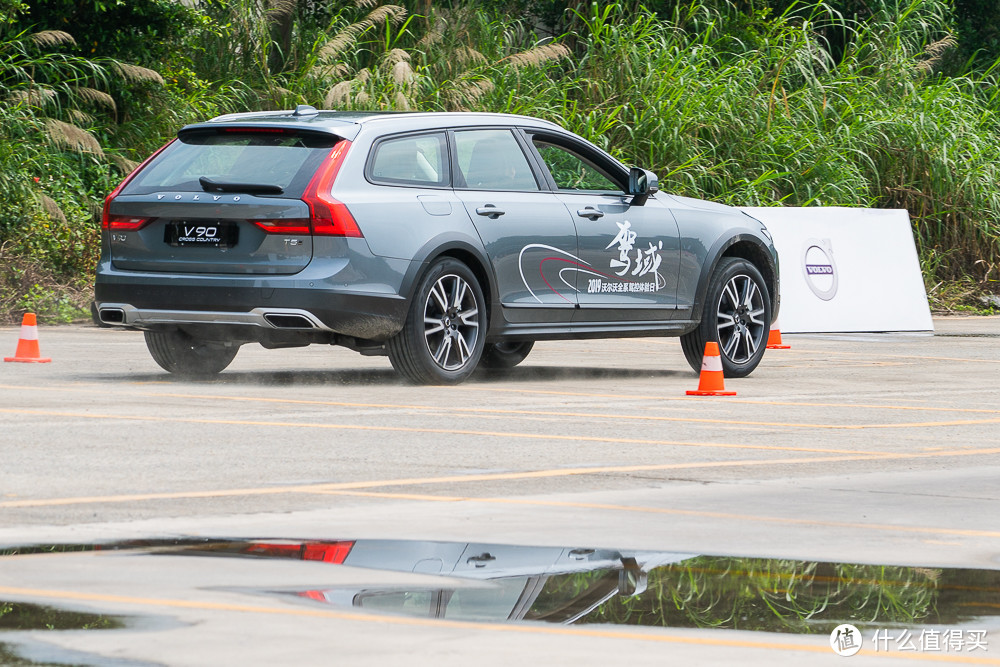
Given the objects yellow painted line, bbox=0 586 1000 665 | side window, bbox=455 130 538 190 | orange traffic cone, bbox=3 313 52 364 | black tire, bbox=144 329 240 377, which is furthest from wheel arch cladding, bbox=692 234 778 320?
yellow painted line, bbox=0 586 1000 665

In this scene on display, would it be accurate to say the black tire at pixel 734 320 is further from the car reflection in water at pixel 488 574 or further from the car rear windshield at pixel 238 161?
the car reflection in water at pixel 488 574

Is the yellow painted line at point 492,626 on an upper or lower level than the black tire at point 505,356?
upper

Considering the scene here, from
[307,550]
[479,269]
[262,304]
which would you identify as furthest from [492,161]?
[307,550]

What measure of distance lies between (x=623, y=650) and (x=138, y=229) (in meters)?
7.59

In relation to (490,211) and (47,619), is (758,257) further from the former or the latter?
(47,619)

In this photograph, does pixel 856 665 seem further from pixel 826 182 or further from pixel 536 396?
pixel 826 182

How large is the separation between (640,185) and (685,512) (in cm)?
628

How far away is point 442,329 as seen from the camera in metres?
11.5

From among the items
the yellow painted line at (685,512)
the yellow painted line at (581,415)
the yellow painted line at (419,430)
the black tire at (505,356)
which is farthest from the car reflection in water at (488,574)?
the black tire at (505,356)

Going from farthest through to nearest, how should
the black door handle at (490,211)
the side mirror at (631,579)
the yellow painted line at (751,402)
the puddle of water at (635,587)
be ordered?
the black door handle at (490,211)
the yellow painted line at (751,402)
the side mirror at (631,579)
the puddle of water at (635,587)

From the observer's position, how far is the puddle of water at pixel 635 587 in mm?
4746

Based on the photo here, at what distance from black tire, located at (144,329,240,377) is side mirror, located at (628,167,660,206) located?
9.44 feet

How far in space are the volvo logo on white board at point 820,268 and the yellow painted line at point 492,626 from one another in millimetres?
14151

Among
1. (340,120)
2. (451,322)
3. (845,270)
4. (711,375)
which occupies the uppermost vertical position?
(340,120)
